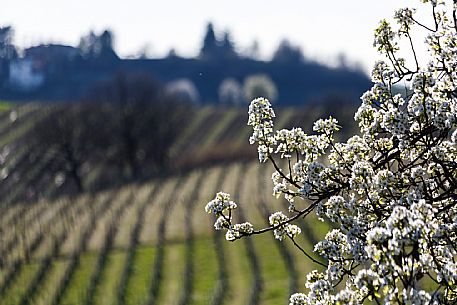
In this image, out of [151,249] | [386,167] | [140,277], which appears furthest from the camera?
[151,249]

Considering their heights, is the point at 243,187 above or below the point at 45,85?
below

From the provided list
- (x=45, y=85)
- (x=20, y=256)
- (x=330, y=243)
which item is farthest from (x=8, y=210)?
(x=45, y=85)

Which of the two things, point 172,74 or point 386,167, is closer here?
point 386,167

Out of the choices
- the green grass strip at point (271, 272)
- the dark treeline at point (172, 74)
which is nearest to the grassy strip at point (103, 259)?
the green grass strip at point (271, 272)

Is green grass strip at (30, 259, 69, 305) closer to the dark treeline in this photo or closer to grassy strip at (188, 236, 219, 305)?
grassy strip at (188, 236, 219, 305)

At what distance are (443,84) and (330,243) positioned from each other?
6.85ft

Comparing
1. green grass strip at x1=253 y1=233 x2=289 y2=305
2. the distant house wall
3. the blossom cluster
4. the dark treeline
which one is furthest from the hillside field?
the dark treeline

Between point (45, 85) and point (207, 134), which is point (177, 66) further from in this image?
point (207, 134)

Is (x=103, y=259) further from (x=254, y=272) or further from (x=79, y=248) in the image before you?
(x=254, y=272)

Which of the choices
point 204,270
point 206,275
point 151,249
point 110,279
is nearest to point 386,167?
point 206,275

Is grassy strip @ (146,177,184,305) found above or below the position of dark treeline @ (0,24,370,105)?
below

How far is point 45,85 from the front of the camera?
171000 millimetres

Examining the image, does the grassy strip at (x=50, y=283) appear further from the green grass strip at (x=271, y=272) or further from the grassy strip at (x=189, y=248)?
the green grass strip at (x=271, y=272)

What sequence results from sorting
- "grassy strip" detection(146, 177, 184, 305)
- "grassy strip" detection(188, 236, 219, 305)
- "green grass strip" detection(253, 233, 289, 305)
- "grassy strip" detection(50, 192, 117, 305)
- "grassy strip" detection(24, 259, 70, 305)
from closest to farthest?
"green grass strip" detection(253, 233, 289, 305) < "grassy strip" detection(188, 236, 219, 305) < "grassy strip" detection(146, 177, 184, 305) < "grassy strip" detection(24, 259, 70, 305) < "grassy strip" detection(50, 192, 117, 305)
